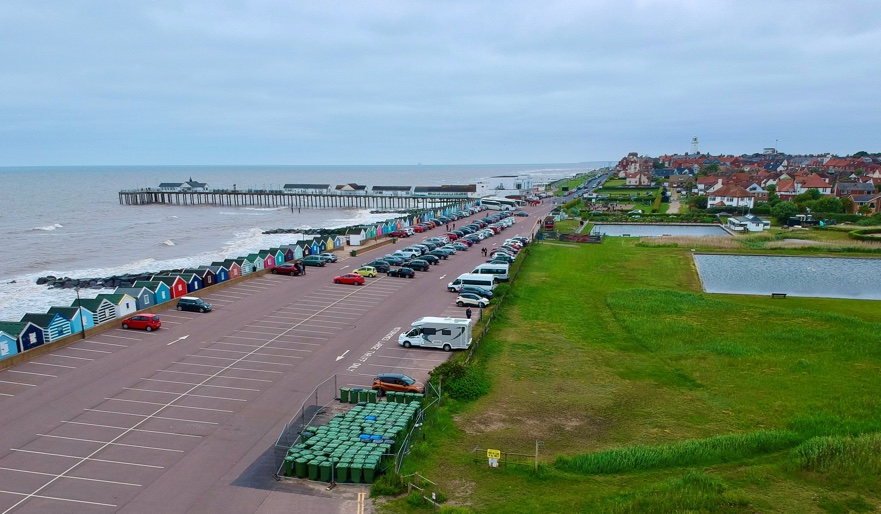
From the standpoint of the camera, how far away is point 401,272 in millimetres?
42906

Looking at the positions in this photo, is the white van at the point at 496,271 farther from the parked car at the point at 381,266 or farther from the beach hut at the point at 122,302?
the beach hut at the point at 122,302

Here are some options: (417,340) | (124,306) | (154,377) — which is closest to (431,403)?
(417,340)

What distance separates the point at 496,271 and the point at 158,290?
22.6 metres

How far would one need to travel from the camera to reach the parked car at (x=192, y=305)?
32281mm

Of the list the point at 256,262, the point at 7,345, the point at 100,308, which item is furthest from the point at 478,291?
the point at 7,345

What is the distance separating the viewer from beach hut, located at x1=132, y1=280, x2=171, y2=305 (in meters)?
32.7

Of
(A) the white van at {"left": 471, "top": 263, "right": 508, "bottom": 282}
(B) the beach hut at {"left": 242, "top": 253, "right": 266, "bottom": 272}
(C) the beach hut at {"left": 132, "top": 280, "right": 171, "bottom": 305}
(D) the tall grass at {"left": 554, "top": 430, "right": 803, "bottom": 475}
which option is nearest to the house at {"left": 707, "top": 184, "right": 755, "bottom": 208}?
(A) the white van at {"left": 471, "top": 263, "right": 508, "bottom": 282}

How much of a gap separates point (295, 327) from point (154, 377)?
26.7 feet

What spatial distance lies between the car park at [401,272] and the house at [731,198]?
77.0m

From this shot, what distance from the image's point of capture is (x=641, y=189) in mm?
144625

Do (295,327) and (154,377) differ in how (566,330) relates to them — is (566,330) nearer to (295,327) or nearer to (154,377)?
(295,327)

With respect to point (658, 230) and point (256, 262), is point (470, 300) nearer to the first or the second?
point (256, 262)

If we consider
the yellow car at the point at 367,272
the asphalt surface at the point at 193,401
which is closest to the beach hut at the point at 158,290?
the asphalt surface at the point at 193,401

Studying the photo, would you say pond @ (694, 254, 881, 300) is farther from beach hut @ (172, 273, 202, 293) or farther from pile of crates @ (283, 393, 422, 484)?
beach hut @ (172, 273, 202, 293)
